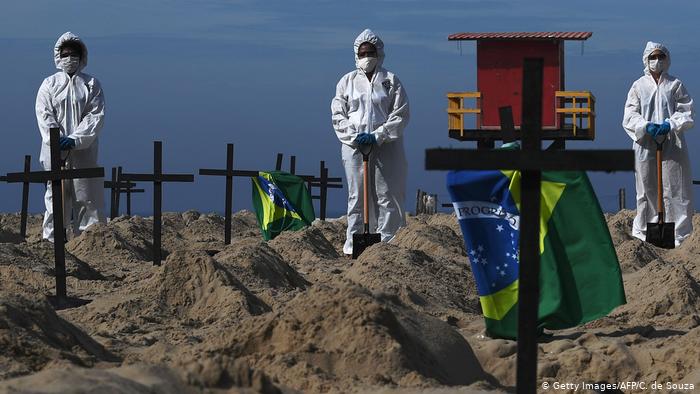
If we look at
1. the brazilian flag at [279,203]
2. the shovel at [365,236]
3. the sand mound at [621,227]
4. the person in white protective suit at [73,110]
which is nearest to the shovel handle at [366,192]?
the shovel at [365,236]

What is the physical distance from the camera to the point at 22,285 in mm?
12727

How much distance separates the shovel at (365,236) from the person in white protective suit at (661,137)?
142 inches

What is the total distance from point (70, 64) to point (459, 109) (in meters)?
11.0

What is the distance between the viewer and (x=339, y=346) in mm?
6961

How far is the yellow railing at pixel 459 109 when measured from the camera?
26.6 meters

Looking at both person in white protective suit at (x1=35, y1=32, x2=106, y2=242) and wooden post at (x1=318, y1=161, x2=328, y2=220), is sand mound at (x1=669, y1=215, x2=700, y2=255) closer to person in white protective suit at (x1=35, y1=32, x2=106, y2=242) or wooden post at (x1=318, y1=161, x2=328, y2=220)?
person in white protective suit at (x1=35, y1=32, x2=106, y2=242)

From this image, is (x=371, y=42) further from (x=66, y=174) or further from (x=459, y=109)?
(x=459, y=109)

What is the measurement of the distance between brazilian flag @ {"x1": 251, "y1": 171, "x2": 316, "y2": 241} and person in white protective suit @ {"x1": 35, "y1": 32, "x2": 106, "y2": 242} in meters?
4.11

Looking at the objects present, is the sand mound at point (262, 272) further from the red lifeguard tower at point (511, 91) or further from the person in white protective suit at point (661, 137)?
the red lifeguard tower at point (511, 91)

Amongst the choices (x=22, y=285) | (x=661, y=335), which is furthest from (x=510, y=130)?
(x=22, y=285)

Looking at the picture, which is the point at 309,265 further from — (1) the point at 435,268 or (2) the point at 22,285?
(2) the point at 22,285

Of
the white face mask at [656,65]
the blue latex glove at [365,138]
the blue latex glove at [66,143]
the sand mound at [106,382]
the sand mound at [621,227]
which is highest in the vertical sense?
the white face mask at [656,65]

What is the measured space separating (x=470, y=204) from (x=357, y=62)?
8.49 m

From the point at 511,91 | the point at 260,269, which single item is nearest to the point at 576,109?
the point at 511,91
